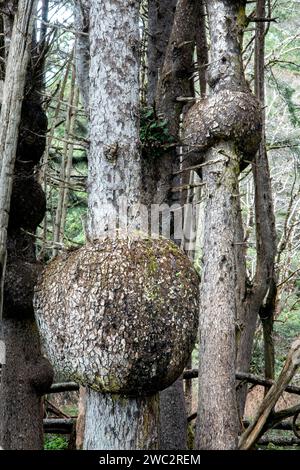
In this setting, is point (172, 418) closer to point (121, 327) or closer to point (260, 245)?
point (260, 245)

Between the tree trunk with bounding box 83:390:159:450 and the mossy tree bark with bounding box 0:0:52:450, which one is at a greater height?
the mossy tree bark with bounding box 0:0:52:450

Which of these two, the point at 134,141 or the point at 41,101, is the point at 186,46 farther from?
the point at 134,141

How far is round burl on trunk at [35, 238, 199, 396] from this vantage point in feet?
12.1

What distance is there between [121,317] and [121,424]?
0.77m

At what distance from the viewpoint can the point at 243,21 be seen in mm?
5102

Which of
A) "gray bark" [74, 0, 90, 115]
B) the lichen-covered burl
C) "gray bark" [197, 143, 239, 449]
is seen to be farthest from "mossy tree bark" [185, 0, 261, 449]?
"gray bark" [74, 0, 90, 115]

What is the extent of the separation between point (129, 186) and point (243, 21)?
7.10 ft

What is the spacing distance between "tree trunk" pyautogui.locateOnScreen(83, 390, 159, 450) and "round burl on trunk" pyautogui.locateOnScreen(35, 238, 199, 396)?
121 millimetres

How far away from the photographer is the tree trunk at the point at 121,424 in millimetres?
3820

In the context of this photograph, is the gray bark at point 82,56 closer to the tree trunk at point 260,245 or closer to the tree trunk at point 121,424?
the tree trunk at point 260,245

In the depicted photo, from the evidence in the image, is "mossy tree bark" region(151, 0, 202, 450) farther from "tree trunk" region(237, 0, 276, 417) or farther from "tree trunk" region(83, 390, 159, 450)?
"tree trunk" region(83, 390, 159, 450)

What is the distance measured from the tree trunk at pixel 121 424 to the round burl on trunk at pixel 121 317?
4.8 inches
